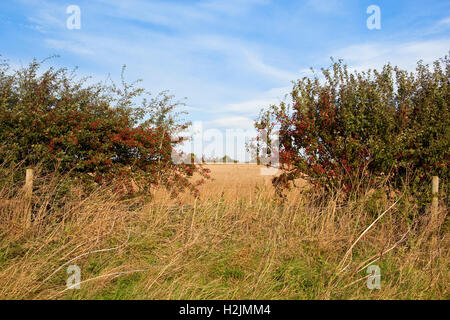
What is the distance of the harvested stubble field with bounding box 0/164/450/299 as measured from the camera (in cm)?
387

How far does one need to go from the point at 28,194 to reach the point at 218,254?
138 inches

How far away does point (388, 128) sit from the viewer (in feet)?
22.3

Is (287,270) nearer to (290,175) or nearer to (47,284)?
(47,284)

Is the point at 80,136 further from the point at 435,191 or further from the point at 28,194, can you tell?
the point at 435,191

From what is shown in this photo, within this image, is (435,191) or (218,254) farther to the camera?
(435,191)

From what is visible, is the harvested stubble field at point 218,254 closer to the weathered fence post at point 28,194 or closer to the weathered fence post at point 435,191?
the weathered fence post at point 28,194

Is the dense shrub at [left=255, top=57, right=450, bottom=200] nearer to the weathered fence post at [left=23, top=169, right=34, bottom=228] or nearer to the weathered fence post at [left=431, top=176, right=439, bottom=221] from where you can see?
the weathered fence post at [left=431, top=176, right=439, bottom=221]

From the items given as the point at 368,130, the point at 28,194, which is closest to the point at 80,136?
the point at 28,194

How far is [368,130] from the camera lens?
7.02 m

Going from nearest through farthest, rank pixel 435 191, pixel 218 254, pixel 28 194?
pixel 218 254 → pixel 28 194 → pixel 435 191

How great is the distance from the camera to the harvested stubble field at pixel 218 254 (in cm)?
387

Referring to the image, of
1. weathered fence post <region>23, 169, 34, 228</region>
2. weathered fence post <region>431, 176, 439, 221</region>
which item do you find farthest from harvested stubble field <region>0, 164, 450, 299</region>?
weathered fence post <region>431, 176, 439, 221</region>

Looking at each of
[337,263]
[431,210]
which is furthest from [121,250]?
[431,210]

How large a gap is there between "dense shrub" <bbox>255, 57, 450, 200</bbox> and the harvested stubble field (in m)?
1.08
